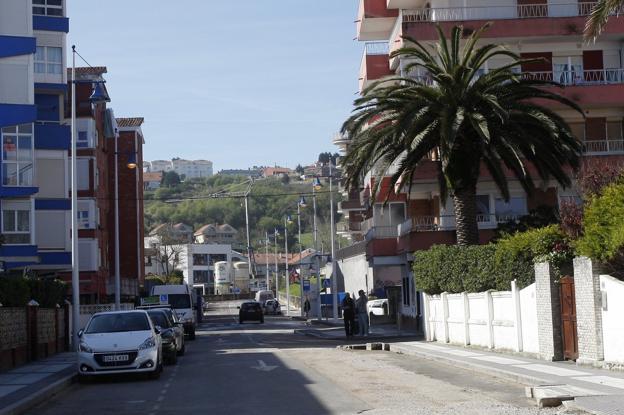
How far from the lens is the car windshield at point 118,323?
23.5 m

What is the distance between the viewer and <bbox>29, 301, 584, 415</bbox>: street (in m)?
15.5

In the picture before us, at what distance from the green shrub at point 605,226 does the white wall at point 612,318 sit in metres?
0.54

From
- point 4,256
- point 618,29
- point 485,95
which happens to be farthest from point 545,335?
point 4,256

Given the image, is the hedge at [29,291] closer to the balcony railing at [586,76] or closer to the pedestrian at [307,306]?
the balcony railing at [586,76]

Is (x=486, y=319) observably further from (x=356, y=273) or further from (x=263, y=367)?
(x=356, y=273)

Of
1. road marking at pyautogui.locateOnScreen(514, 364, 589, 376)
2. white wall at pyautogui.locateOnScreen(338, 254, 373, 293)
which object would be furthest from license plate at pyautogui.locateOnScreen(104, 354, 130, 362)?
white wall at pyautogui.locateOnScreen(338, 254, 373, 293)

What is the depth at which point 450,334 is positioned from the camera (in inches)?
1294

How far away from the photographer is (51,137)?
51.8 metres

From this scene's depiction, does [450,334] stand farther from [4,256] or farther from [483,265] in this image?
[4,256]

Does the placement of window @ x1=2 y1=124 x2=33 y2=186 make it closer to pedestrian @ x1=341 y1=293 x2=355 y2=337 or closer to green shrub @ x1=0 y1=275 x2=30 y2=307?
pedestrian @ x1=341 y1=293 x2=355 y2=337

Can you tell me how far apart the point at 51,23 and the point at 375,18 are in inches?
672

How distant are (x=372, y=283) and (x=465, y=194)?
40.6 m

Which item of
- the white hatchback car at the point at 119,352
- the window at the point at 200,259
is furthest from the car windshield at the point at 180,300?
the window at the point at 200,259

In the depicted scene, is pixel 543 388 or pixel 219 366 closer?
pixel 543 388
